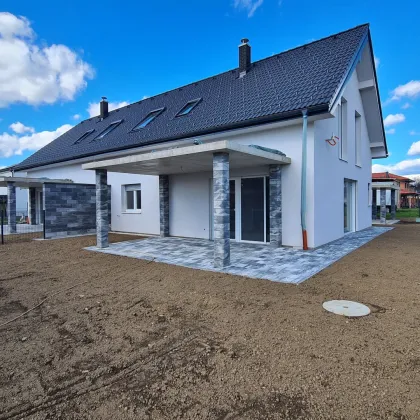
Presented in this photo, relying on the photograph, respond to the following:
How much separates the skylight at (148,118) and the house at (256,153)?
0.31 feet

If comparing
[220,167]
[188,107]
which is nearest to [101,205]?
[220,167]

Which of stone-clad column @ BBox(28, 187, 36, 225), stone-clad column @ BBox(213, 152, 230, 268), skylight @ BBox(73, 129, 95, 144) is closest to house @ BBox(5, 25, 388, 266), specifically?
stone-clad column @ BBox(213, 152, 230, 268)

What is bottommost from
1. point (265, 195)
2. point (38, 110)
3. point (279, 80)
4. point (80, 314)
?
point (80, 314)

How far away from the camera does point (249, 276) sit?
19.1 feet

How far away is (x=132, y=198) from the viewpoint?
13.8 m

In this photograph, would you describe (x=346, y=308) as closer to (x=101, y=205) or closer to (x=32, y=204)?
(x=101, y=205)

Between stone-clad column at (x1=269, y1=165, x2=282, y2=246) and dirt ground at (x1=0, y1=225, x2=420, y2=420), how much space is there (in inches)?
120

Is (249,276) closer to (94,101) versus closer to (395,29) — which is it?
(395,29)

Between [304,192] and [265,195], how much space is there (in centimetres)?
158

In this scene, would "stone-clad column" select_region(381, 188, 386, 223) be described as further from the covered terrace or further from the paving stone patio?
the covered terrace

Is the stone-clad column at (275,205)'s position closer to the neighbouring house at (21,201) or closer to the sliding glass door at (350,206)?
the sliding glass door at (350,206)

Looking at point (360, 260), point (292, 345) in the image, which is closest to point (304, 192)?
point (360, 260)

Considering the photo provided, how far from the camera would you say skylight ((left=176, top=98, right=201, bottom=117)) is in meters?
12.6

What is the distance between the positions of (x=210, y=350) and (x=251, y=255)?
4.92 meters
